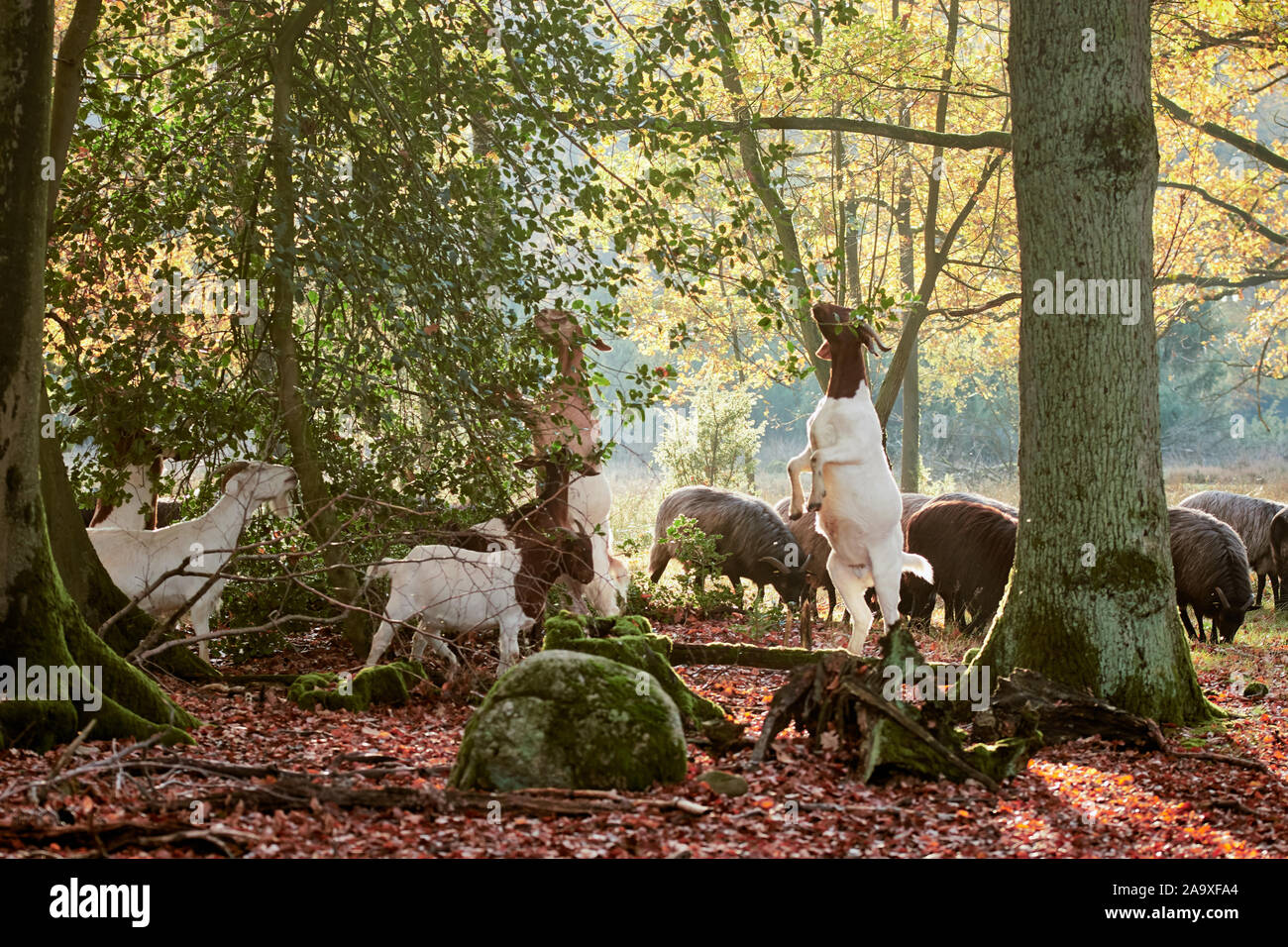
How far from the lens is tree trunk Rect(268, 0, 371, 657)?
7895 mm

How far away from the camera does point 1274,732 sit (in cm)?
752

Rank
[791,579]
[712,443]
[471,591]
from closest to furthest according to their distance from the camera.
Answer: [471,591] → [791,579] → [712,443]

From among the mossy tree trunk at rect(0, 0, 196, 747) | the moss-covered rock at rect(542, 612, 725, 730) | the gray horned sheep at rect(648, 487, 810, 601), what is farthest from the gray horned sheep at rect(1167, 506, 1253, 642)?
the mossy tree trunk at rect(0, 0, 196, 747)

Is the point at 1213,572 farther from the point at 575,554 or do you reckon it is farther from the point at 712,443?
the point at 712,443

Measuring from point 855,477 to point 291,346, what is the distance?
4.35m

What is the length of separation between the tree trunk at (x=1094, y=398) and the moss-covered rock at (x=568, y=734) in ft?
10.1

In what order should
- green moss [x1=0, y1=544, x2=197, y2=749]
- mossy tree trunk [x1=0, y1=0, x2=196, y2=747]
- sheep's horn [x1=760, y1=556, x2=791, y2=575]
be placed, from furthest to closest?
1. sheep's horn [x1=760, y1=556, x2=791, y2=575]
2. mossy tree trunk [x1=0, y1=0, x2=196, y2=747]
3. green moss [x1=0, y1=544, x2=197, y2=749]

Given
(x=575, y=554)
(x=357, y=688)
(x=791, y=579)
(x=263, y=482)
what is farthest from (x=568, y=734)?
(x=791, y=579)

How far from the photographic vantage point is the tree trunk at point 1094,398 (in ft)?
24.7

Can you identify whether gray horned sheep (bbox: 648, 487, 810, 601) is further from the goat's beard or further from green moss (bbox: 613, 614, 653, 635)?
green moss (bbox: 613, 614, 653, 635)

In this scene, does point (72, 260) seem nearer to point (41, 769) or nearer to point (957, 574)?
point (41, 769)

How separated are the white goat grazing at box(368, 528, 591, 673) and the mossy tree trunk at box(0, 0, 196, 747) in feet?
7.69

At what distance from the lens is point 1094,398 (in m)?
7.67

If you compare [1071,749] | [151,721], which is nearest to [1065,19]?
[1071,749]
